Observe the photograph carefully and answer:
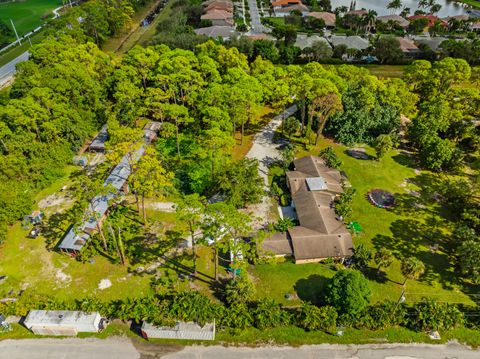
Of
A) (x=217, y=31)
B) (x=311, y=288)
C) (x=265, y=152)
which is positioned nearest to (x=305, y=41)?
(x=217, y=31)

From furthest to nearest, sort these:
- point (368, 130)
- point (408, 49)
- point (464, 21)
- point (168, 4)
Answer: point (168, 4), point (464, 21), point (408, 49), point (368, 130)

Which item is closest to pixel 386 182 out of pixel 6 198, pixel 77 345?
pixel 77 345

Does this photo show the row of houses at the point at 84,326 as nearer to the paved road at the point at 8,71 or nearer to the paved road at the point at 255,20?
the paved road at the point at 8,71

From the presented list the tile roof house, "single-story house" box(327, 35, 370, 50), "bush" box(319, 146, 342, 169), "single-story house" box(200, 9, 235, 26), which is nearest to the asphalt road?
the tile roof house

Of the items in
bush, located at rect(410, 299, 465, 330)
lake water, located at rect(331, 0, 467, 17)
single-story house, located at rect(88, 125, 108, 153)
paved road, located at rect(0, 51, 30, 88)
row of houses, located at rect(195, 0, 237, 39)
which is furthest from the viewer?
lake water, located at rect(331, 0, 467, 17)

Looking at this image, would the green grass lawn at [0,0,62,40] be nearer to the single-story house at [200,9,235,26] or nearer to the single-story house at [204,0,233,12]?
the single-story house at [200,9,235,26]

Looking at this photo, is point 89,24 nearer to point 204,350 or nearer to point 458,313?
point 204,350
